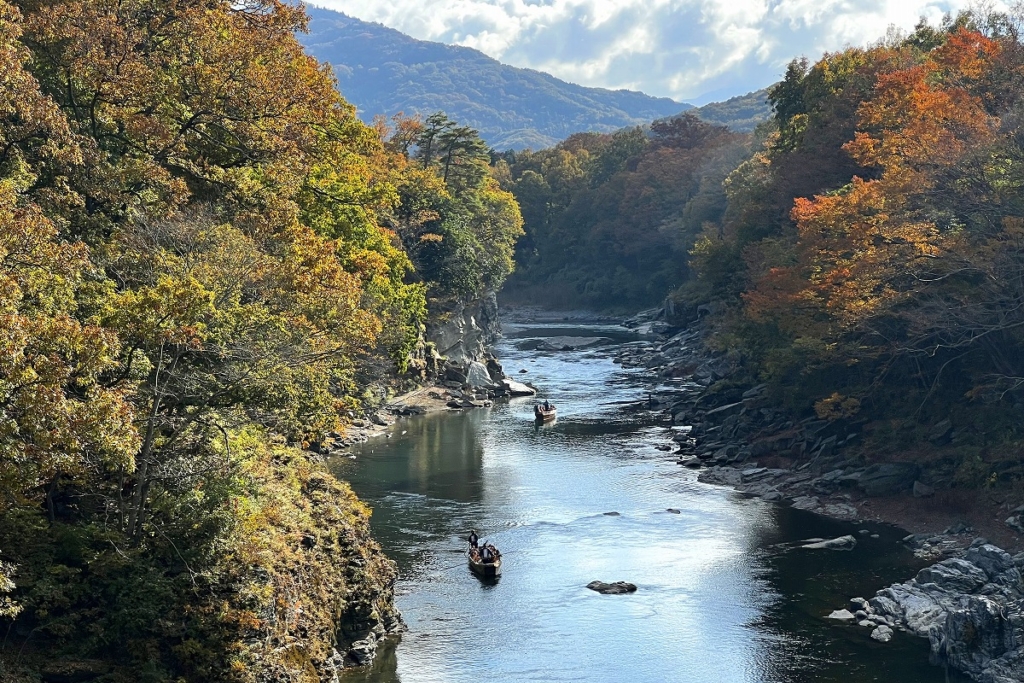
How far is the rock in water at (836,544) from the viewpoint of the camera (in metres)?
45.1

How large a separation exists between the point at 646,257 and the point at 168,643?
128 metres

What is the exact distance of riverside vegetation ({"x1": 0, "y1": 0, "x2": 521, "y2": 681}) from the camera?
24.4 metres

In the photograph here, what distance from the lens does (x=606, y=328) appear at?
439 feet

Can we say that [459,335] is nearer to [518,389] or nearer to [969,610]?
[518,389]

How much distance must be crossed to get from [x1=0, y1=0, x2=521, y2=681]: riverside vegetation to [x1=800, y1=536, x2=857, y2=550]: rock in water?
1831 cm

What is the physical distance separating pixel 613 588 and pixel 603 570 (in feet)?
7.93

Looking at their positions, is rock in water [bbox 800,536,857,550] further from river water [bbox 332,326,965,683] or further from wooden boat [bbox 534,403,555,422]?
wooden boat [bbox 534,403,555,422]

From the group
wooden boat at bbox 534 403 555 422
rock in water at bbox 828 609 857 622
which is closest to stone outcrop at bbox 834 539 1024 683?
rock in water at bbox 828 609 857 622

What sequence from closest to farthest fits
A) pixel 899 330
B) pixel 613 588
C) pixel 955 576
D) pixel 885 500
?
pixel 955 576 < pixel 613 588 < pixel 885 500 < pixel 899 330

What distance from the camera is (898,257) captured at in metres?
52.0

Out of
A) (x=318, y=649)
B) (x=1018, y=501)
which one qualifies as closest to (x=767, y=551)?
(x=1018, y=501)

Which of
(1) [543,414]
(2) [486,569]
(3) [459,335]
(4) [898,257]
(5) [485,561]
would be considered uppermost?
(4) [898,257]

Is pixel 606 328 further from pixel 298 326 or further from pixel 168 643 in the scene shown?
pixel 168 643

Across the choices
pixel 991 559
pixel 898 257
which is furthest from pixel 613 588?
pixel 898 257
